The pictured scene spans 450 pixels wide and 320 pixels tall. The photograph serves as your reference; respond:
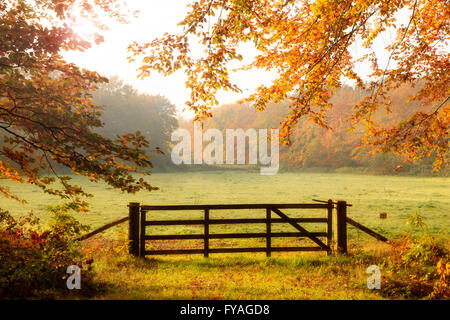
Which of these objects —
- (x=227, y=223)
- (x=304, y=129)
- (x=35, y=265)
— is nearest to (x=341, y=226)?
(x=227, y=223)

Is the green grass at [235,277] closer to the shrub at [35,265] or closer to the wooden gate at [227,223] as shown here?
the wooden gate at [227,223]

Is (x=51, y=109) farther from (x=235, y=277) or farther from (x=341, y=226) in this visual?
(x=341, y=226)

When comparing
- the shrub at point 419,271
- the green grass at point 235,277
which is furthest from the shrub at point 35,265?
the shrub at point 419,271

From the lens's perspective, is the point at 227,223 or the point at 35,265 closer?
the point at 35,265

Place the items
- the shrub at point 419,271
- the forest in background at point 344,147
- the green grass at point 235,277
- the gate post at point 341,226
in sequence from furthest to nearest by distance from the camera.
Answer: the forest in background at point 344,147 < the gate post at point 341,226 < the green grass at point 235,277 < the shrub at point 419,271

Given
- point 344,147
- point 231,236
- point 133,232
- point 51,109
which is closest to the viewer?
point 51,109

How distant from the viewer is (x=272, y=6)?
833cm

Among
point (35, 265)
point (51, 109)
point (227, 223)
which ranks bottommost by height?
point (35, 265)

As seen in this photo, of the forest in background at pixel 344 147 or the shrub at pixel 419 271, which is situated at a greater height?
the forest in background at pixel 344 147

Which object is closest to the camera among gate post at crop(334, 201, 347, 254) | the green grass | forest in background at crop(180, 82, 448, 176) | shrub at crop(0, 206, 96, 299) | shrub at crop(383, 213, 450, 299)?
shrub at crop(0, 206, 96, 299)

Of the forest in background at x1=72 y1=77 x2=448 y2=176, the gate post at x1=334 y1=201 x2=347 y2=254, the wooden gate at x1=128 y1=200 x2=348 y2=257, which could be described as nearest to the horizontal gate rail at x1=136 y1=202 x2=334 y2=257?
the wooden gate at x1=128 y1=200 x2=348 y2=257

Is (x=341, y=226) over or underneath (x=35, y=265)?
over

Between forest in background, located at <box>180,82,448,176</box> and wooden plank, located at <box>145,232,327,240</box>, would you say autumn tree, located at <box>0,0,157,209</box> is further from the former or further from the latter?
forest in background, located at <box>180,82,448,176</box>
